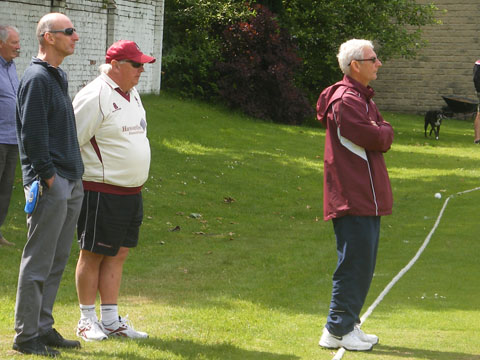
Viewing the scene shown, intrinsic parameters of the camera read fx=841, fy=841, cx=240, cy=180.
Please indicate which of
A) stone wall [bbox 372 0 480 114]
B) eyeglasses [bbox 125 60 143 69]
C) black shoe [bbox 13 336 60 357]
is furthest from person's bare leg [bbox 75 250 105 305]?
stone wall [bbox 372 0 480 114]

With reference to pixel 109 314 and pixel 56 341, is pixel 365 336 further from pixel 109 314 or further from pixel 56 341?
pixel 56 341

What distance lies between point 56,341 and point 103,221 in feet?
2.71

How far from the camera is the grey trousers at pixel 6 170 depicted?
8727mm

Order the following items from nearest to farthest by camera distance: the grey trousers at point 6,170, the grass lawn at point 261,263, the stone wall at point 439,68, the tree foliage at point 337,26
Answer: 1. the grass lawn at point 261,263
2. the grey trousers at point 6,170
3. the tree foliage at point 337,26
4. the stone wall at point 439,68

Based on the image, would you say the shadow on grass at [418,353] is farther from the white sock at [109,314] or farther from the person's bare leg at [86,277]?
the person's bare leg at [86,277]

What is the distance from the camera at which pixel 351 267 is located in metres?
5.68

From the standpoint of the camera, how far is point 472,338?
6.32 m

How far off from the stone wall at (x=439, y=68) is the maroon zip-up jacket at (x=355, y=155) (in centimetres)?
2912

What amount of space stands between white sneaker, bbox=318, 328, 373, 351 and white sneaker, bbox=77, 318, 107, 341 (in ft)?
5.00

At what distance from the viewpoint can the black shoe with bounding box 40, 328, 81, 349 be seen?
5363 millimetres

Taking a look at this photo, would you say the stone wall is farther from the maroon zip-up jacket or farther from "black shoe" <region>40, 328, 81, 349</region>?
"black shoe" <region>40, 328, 81, 349</region>

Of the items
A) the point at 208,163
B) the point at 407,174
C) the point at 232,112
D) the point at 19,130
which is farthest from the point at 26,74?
the point at 232,112

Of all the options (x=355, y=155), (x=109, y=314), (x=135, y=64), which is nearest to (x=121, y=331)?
(x=109, y=314)

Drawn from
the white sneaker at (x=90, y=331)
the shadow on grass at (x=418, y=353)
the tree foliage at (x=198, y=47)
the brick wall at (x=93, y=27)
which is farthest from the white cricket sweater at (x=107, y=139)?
the tree foliage at (x=198, y=47)
